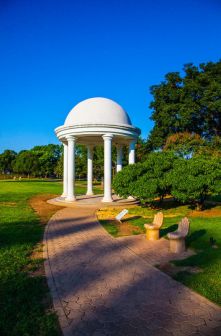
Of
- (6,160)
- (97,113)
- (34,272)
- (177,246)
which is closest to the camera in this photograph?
(34,272)

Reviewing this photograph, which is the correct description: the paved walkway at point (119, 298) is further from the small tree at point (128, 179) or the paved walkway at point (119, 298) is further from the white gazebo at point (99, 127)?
the white gazebo at point (99, 127)

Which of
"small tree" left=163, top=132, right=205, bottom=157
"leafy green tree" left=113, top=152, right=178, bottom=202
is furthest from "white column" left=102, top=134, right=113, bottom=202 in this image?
"small tree" left=163, top=132, right=205, bottom=157

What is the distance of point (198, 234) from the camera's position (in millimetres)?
10359

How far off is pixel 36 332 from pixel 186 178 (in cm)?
1196

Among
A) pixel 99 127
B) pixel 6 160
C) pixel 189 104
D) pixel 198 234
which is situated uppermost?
pixel 189 104

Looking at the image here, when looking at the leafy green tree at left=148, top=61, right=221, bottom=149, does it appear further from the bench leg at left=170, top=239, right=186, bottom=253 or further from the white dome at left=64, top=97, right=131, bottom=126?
the bench leg at left=170, top=239, right=186, bottom=253

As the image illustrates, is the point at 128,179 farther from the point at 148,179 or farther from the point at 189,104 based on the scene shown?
the point at 189,104

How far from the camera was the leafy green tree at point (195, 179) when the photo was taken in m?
14.4

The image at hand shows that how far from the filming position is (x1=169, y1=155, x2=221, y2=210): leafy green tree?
14.4 metres

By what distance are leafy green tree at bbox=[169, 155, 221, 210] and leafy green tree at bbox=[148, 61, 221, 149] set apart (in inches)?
578

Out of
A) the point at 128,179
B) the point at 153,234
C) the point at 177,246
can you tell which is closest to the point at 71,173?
the point at 128,179

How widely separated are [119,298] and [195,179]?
10310 mm

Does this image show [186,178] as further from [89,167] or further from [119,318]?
[89,167]

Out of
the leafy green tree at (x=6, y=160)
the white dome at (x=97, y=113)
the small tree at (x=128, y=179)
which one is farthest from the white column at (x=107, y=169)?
the leafy green tree at (x=6, y=160)
